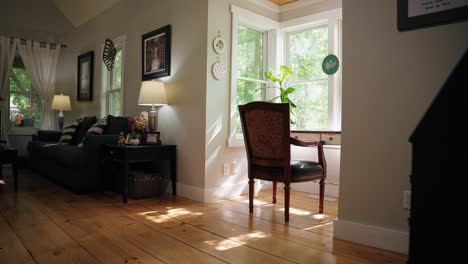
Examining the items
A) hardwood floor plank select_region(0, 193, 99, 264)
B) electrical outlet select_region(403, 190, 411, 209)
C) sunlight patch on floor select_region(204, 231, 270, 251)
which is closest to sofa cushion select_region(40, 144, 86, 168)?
hardwood floor plank select_region(0, 193, 99, 264)

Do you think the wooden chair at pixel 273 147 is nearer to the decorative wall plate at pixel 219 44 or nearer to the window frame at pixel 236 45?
the window frame at pixel 236 45

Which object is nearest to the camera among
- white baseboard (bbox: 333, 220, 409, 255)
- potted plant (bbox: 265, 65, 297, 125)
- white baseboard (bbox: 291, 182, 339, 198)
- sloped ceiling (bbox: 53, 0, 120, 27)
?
white baseboard (bbox: 333, 220, 409, 255)

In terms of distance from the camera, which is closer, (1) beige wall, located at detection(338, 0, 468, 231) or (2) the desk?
(1) beige wall, located at detection(338, 0, 468, 231)

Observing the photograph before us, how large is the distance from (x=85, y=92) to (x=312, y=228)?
15.4 ft

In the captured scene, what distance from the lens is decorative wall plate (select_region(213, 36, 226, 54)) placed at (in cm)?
348

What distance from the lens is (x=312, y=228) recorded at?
2582 mm

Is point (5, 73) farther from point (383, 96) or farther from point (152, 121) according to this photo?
→ point (383, 96)

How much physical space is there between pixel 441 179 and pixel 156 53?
136 inches

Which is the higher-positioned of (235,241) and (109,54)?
(109,54)

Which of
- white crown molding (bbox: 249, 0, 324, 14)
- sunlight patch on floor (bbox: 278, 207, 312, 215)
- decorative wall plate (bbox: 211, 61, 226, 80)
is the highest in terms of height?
white crown molding (bbox: 249, 0, 324, 14)

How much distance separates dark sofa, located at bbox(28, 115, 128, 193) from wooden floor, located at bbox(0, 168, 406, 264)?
0.20 m

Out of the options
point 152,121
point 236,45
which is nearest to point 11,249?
point 152,121

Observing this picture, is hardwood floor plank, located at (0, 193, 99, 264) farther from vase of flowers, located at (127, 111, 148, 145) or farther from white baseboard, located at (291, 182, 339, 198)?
white baseboard, located at (291, 182, 339, 198)

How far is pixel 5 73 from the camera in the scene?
5902 millimetres
